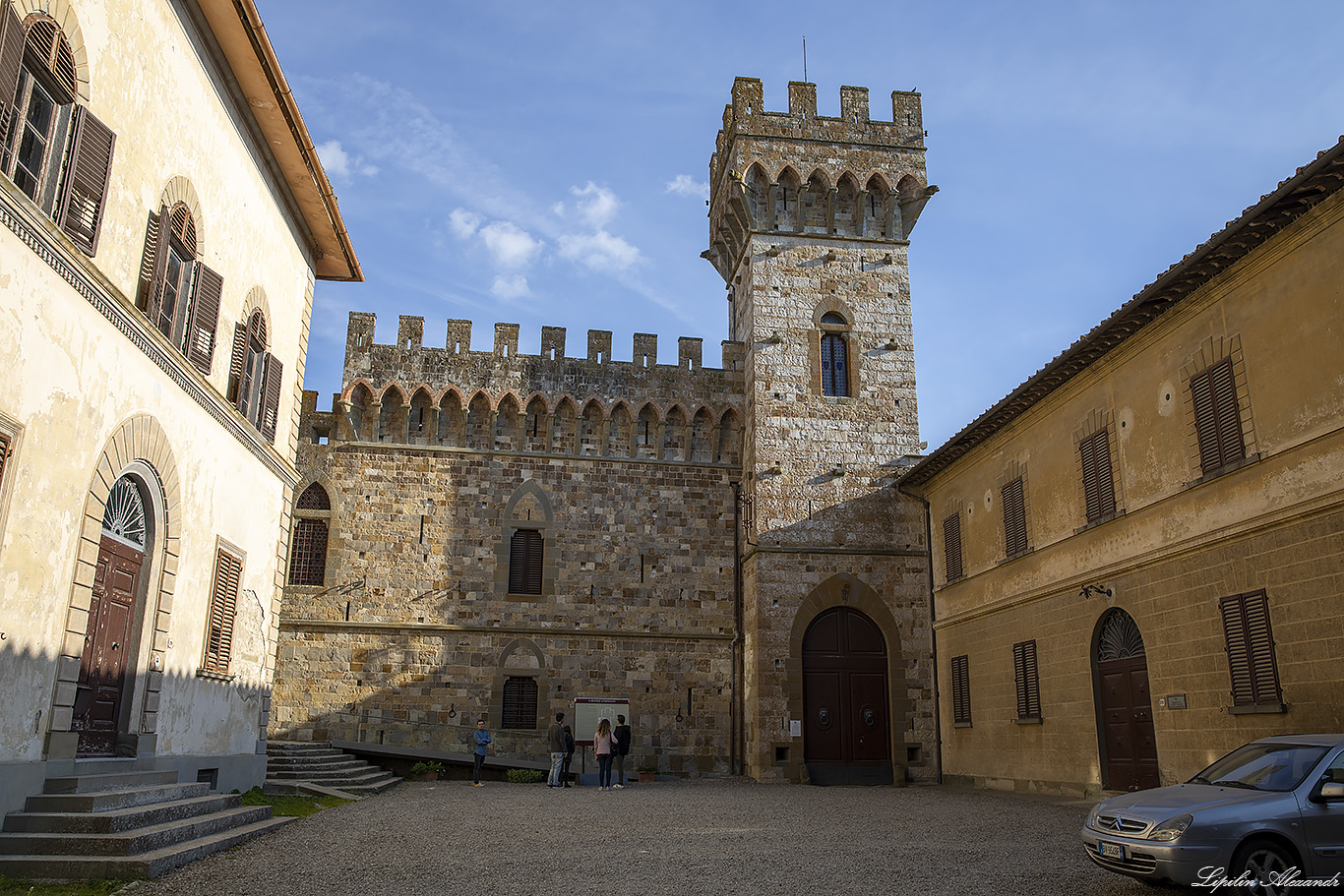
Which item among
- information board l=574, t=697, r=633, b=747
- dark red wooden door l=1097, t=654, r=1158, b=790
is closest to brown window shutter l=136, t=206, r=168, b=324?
information board l=574, t=697, r=633, b=747

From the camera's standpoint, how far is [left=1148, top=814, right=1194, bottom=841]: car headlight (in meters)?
7.16

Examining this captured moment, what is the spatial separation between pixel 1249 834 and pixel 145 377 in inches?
440

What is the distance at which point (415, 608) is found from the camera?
22.0 metres

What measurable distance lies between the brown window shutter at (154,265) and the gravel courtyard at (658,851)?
230 inches

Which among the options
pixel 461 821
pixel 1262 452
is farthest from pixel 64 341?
pixel 1262 452

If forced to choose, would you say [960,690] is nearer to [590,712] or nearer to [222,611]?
[590,712]

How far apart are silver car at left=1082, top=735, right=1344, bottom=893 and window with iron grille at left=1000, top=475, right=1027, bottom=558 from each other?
1025 centimetres

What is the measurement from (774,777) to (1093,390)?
33.7 ft

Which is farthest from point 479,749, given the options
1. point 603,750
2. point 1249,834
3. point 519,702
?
point 1249,834

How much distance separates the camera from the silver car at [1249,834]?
7.04 meters

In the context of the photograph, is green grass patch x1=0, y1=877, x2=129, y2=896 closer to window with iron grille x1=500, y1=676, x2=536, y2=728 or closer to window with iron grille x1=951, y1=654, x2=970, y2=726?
window with iron grille x1=500, y1=676, x2=536, y2=728

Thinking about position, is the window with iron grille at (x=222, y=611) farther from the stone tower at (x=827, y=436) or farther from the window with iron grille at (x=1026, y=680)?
the window with iron grille at (x=1026, y=680)

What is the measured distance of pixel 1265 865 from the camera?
7.12m

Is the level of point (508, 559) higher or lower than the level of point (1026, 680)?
higher
